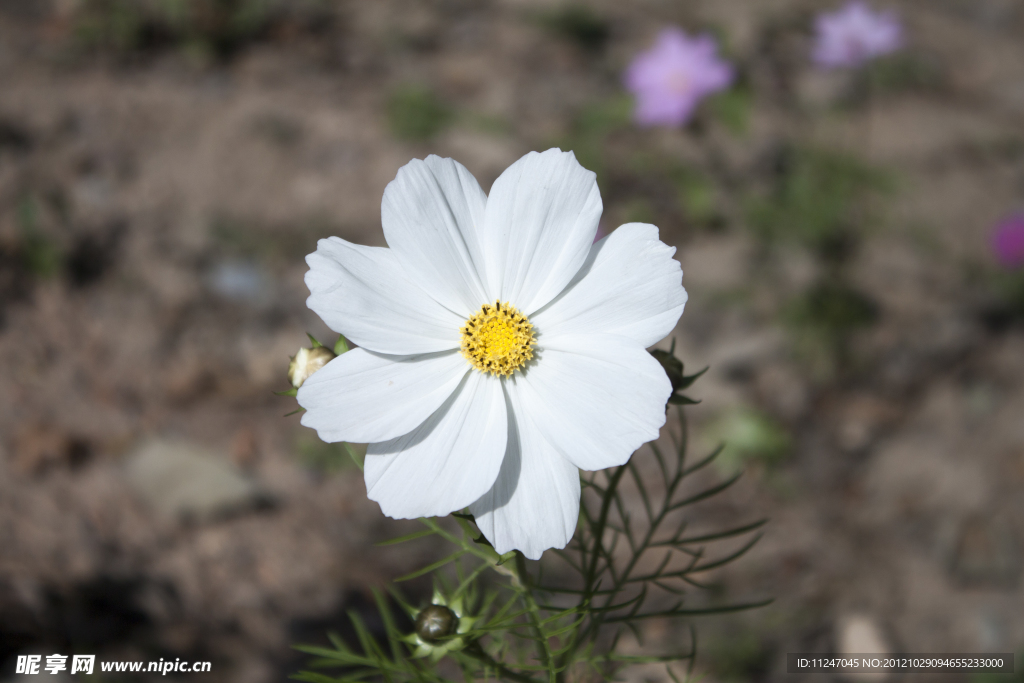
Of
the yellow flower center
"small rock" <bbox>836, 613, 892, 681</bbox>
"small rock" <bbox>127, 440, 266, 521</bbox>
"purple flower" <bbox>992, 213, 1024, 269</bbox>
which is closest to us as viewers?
the yellow flower center

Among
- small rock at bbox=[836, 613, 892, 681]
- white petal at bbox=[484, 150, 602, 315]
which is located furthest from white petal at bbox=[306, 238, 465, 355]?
small rock at bbox=[836, 613, 892, 681]

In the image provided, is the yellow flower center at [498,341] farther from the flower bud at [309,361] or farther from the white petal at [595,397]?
the flower bud at [309,361]

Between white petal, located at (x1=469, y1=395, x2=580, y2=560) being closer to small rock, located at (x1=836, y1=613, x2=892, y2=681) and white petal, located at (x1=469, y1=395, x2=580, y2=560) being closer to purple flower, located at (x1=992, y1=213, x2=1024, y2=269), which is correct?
small rock, located at (x1=836, y1=613, x2=892, y2=681)

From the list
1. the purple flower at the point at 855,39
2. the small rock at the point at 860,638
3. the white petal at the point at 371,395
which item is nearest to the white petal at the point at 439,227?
the white petal at the point at 371,395

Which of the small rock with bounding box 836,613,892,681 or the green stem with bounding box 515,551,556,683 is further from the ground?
the small rock with bounding box 836,613,892,681

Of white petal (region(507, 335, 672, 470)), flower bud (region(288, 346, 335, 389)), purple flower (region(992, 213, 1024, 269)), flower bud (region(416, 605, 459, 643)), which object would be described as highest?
purple flower (region(992, 213, 1024, 269))

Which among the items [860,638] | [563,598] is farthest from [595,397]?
[860,638]

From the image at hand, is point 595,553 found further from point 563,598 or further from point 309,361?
point 563,598

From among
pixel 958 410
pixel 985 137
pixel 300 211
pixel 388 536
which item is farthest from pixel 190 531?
pixel 985 137
